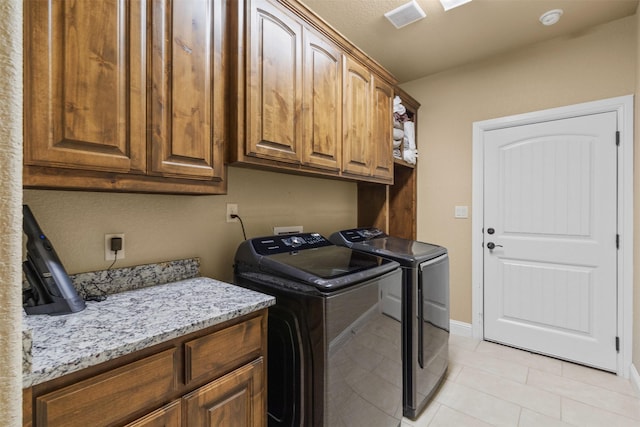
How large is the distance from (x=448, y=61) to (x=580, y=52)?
952 millimetres

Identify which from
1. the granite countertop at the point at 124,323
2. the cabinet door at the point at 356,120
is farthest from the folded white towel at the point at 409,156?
the granite countertop at the point at 124,323

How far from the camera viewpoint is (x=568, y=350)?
2.47 meters

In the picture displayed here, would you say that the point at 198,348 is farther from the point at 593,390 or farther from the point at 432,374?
the point at 593,390

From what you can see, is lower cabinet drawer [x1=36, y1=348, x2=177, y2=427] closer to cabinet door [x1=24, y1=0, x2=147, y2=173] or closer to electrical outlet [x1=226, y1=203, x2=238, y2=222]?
cabinet door [x1=24, y1=0, x2=147, y2=173]

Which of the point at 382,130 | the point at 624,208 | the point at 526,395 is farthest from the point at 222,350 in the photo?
the point at 624,208

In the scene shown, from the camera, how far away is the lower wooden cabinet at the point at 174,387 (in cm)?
75

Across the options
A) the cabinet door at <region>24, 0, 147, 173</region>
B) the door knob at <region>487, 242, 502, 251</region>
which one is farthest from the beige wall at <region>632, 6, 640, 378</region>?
the cabinet door at <region>24, 0, 147, 173</region>

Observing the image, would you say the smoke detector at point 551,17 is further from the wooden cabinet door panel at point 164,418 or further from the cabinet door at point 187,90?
the wooden cabinet door panel at point 164,418

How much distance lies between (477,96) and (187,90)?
261 centimetres

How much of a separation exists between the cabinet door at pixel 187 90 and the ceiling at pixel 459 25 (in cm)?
108

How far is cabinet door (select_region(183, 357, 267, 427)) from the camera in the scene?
1.00m

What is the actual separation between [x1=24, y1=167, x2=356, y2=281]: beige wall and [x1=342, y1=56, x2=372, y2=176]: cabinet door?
41cm

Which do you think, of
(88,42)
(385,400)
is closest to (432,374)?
(385,400)

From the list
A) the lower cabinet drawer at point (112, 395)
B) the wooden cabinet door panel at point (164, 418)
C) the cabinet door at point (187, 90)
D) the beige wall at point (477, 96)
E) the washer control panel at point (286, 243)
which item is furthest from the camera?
the beige wall at point (477, 96)
